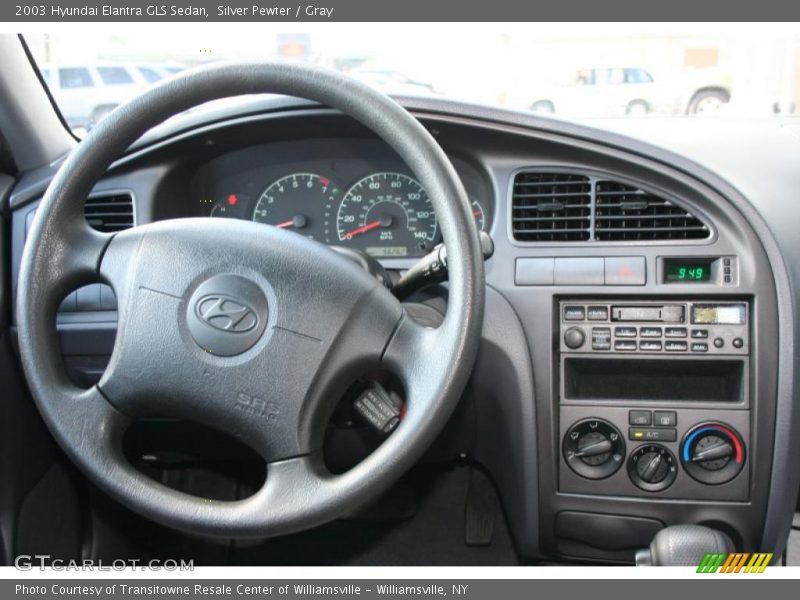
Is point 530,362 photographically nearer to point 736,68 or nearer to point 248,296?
point 248,296

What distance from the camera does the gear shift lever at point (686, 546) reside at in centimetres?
143

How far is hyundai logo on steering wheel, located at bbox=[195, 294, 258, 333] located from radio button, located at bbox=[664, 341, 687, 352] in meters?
0.83

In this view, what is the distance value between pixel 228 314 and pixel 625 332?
0.80 metres

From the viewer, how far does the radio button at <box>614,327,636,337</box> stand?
62.5 inches

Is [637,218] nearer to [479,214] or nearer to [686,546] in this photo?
[479,214]

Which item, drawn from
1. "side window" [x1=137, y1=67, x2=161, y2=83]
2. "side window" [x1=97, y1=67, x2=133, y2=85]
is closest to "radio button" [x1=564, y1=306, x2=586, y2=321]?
"side window" [x1=137, y1=67, x2=161, y2=83]

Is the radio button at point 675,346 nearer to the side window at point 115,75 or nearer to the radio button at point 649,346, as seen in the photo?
the radio button at point 649,346

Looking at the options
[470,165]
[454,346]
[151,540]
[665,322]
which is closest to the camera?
[454,346]

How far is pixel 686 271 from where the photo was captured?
1598mm

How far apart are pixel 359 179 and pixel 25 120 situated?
77 centimetres

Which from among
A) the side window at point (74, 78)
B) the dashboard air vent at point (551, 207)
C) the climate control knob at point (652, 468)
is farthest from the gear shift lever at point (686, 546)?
the side window at point (74, 78)

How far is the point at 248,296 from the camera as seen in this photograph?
121cm

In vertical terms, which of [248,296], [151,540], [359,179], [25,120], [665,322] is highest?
[25,120]

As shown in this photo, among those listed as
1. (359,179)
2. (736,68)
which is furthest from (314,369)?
(736,68)
